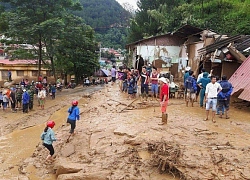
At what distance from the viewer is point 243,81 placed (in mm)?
11148

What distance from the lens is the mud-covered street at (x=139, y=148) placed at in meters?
6.14

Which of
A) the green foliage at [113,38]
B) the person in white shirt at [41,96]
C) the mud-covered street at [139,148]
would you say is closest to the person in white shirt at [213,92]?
the mud-covered street at [139,148]

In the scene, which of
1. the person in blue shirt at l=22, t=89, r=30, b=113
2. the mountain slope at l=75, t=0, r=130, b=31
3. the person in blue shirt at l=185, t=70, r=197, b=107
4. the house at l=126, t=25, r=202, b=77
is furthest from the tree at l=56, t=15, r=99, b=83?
the mountain slope at l=75, t=0, r=130, b=31

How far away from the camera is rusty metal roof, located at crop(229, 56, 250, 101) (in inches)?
415

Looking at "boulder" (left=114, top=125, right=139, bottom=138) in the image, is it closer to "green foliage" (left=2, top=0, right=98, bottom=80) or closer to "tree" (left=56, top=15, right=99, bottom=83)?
"green foliage" (left=2, top=0, right=98, bottom=80)

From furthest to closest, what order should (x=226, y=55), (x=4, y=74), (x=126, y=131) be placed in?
(x=4, y=74) < (x=226, y=55) < (x=126, y=131)

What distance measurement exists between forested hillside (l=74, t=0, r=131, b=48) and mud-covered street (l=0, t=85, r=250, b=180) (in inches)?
2407

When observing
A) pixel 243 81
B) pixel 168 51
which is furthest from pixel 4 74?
pixel 243 81

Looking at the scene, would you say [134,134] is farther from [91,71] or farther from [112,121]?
[91,71]

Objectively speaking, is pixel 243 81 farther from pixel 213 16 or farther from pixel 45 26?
pixel 213 16

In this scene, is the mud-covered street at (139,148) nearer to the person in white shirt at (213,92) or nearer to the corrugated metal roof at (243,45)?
the person in white shirt at (213,92)

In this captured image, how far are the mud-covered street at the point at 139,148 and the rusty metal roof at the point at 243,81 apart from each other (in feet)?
2.75

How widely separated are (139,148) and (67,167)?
6.63 ft

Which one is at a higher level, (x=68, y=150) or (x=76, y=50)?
(x=76, y=50)
